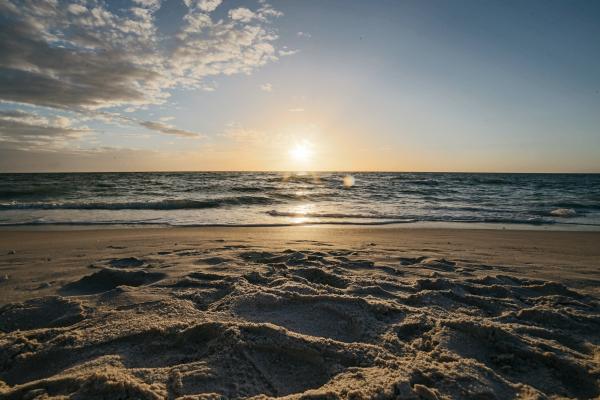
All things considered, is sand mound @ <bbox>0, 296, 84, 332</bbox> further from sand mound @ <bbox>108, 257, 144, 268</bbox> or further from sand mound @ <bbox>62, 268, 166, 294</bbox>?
sand mound @ <bbox>108, 257, 144, 268</bbox>

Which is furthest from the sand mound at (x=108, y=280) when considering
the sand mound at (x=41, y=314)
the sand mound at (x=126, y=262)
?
the sand mound at (x=126, y=262)

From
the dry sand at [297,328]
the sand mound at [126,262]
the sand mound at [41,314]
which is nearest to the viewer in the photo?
the dry sand at [297,328]

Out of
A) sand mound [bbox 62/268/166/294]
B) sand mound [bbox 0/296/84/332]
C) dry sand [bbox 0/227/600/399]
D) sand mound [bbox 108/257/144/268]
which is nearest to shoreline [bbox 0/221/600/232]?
sand mound [bbox 108/257/144/268]

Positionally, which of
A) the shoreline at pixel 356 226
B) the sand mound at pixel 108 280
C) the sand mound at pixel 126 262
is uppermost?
the sand mound at pixel 108 280

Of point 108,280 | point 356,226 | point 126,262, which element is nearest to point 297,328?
point 108,280

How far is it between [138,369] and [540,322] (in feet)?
9.22

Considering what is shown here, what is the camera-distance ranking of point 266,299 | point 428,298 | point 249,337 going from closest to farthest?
1. point 249,337
2. point 266,299
3. point 428,298

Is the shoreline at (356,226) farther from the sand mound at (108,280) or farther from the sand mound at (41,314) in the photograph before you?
the sand mound at (41,314)

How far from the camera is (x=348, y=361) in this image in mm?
1944

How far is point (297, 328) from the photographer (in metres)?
2.33

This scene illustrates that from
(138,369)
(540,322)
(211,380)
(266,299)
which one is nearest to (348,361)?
(211,380)

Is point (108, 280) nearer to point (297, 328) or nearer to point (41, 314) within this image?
point (41, 314)

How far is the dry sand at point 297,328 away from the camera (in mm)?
1735

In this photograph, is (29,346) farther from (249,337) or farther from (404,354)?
(404,354)
